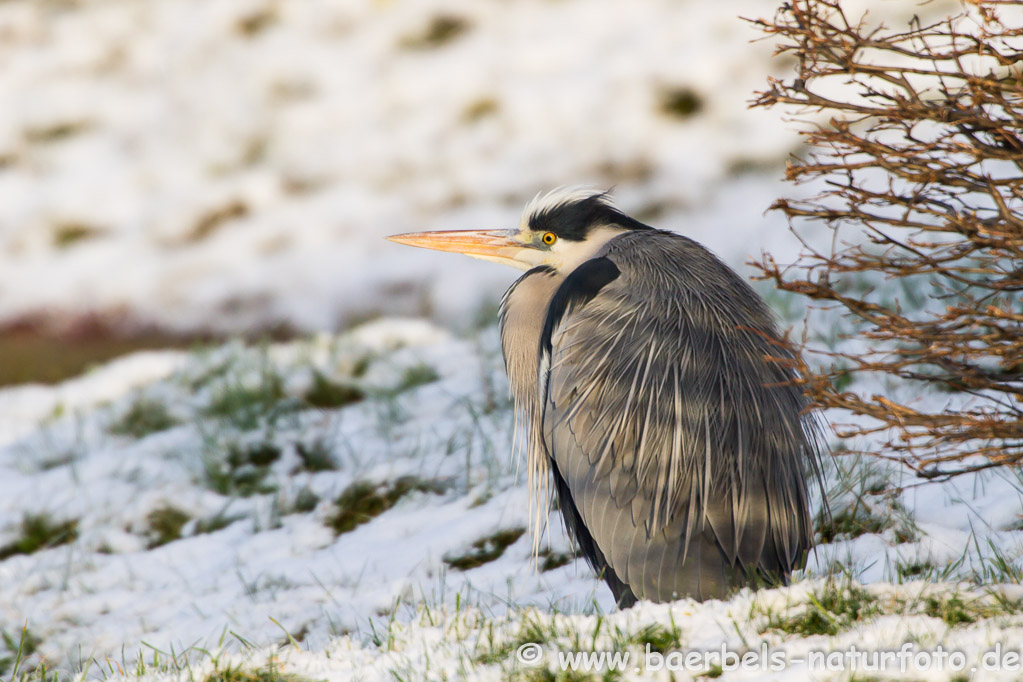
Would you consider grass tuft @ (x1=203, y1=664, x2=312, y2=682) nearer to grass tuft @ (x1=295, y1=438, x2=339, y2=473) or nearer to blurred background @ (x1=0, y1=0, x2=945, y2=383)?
grass tuft @ (x1=295, y1=438, x2=339, y2=473)

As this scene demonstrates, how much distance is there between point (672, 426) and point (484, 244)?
127cm

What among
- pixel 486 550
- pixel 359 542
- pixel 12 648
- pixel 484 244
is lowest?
pixel 12 648

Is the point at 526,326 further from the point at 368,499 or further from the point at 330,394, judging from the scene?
the point at 330,394

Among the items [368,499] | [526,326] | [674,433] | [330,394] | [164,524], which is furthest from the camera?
[330,394]

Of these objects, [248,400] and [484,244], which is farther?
[248,400]

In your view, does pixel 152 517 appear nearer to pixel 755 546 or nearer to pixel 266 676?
pixel 266 676

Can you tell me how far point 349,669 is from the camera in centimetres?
262

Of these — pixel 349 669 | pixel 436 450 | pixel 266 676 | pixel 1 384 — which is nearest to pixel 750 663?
pixel 349 669

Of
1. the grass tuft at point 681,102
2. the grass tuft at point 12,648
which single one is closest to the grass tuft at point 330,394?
the grass tuft at point 12,648

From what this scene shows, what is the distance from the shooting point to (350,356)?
589 centimetres

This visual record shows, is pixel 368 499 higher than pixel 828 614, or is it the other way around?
pixel 828 614

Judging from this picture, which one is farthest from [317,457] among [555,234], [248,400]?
[555,234]

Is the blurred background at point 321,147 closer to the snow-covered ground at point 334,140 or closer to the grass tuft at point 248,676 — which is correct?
the snow-covered ground at point 334,140

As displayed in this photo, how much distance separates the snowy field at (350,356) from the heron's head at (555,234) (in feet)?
3.28
